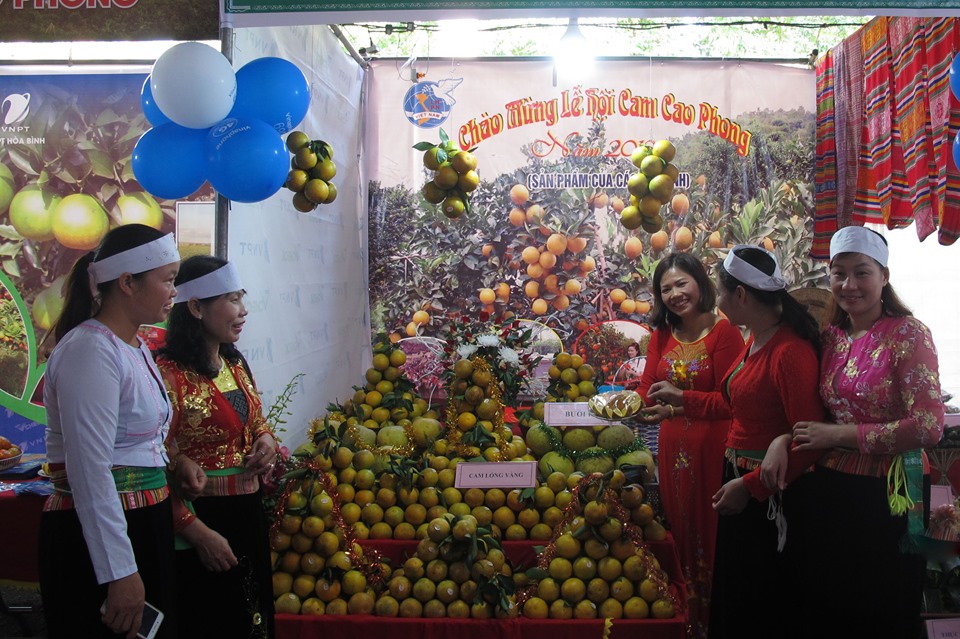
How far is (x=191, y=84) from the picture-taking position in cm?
256

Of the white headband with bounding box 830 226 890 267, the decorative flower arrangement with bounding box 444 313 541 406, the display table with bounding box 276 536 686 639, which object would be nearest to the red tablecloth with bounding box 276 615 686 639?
the display table with bounding box 276 536 686 639

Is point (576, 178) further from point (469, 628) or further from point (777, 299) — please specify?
point (469, 628)

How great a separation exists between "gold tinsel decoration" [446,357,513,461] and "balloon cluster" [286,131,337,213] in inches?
38.5

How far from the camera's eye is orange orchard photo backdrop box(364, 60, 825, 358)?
5.34 metres

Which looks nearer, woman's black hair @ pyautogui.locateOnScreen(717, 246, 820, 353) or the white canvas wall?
woman's black hair @ pyautogui.locateOnScreen(717, 246, 820, 353)

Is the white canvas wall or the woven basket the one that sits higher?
the white canvas wall

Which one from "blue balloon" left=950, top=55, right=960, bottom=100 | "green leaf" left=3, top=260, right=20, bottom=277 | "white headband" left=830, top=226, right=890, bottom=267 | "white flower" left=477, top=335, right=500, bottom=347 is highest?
"blue balloon" left=950, top=55, right=960, bottom=100

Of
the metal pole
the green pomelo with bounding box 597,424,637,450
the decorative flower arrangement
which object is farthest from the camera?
the decorative flower arrangement

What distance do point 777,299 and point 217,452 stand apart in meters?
1.87

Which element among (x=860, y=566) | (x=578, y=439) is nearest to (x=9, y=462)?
(x=578, y=439)

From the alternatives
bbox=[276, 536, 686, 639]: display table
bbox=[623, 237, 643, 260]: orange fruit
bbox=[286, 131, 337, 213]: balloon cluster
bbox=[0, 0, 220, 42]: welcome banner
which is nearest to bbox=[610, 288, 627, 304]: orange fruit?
bbox=[623, 237, 643, 260]: orange fruit

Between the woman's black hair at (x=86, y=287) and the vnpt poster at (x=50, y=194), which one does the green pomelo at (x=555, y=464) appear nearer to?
the woman's black hair at (x=86, y=287)

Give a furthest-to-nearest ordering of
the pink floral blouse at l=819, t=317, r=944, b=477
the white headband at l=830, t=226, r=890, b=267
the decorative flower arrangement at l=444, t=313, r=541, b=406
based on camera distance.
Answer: the decorative flower arrangement at l=444, t=313, r=541, b=406, the white headband at l=830, t=226, r=890, b=267, the pink floral blouse at l=819, t=317, r=944, b=477

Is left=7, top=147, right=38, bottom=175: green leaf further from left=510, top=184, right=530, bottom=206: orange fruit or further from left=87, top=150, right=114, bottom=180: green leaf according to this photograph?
left=510, top=184, right=530, bottom=206: orange fruit
